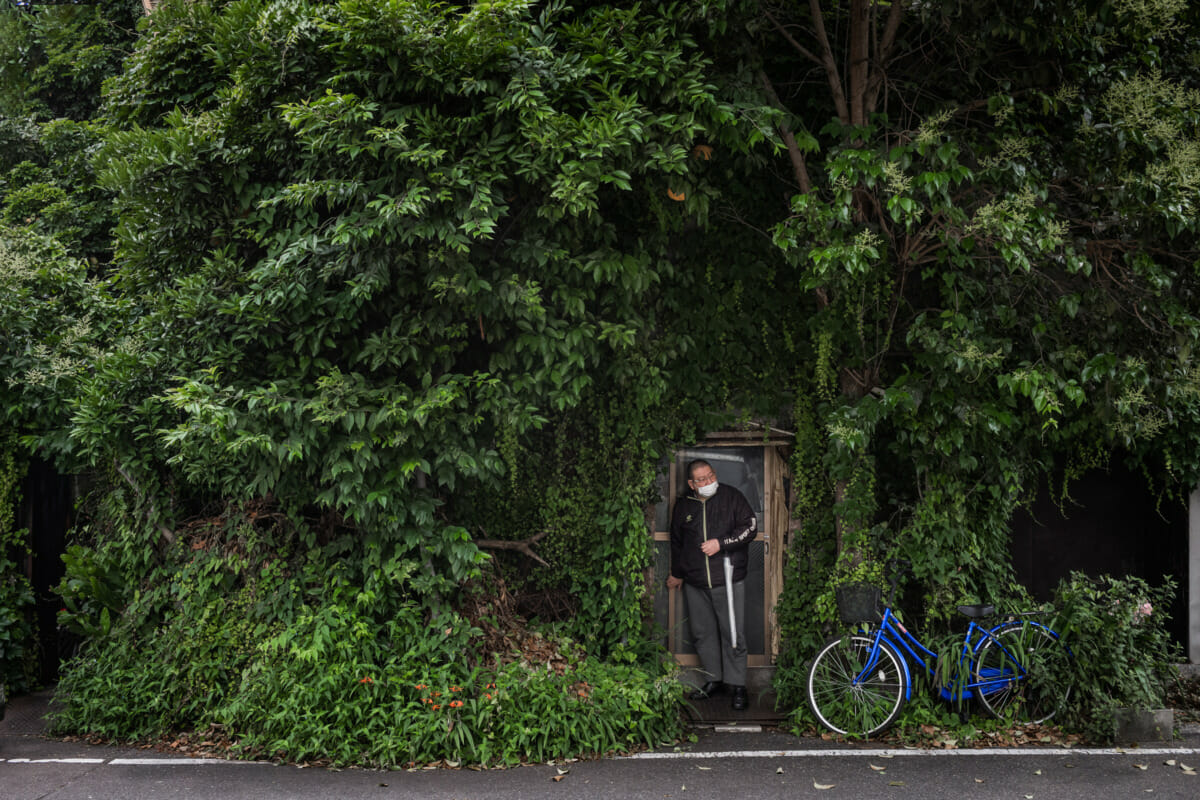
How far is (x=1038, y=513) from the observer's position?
8594 millimetres

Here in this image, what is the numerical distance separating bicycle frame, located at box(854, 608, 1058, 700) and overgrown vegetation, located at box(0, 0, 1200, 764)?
0.40 metres

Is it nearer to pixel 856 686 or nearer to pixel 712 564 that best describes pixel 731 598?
pixel 712 564

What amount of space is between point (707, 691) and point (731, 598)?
0.84 metres

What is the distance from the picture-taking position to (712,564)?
7.86 metres

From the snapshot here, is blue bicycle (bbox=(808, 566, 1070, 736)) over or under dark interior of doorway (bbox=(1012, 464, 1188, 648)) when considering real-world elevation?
under

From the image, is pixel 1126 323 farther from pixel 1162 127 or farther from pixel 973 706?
pixel 973 706

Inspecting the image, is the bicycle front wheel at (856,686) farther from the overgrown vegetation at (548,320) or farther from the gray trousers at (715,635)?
the gray trousers at (715,635)

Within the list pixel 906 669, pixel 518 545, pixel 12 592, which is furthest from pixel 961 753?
pixel 12 592

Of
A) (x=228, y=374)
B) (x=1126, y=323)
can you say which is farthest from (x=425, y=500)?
(x=1126, y=323)

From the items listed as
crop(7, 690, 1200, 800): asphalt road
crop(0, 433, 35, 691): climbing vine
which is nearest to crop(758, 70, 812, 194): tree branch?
crop(7, 690, 1200, 800): asphalt road

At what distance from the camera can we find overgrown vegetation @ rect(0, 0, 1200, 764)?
5.93 meters

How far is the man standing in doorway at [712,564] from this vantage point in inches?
304

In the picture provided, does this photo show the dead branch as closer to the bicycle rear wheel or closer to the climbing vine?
the bicycle rear wheel

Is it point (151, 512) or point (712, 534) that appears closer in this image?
point (151, 512)
